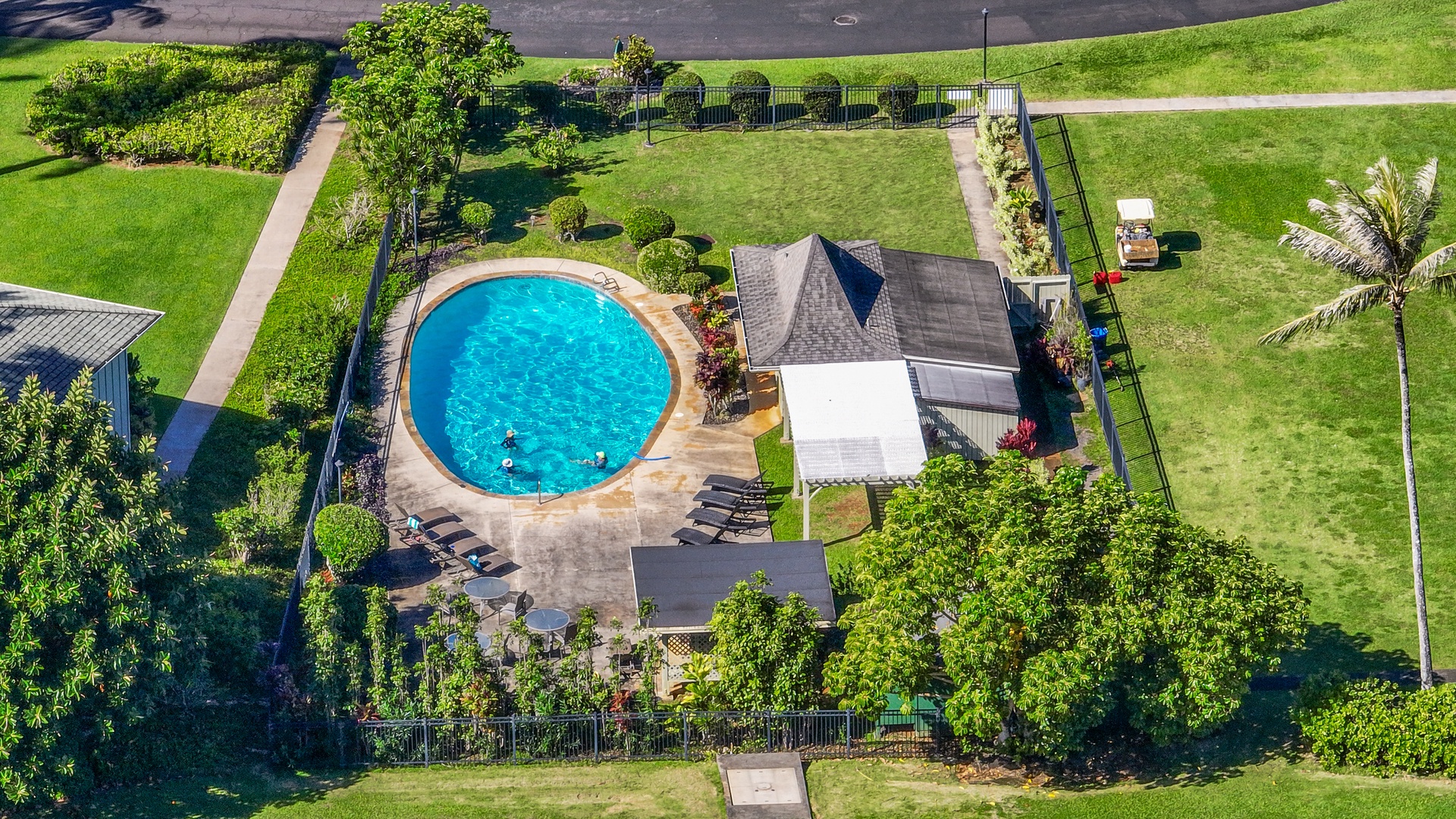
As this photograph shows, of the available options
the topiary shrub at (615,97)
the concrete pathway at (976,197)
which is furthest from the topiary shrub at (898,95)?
the topiary shrub at (615,97)

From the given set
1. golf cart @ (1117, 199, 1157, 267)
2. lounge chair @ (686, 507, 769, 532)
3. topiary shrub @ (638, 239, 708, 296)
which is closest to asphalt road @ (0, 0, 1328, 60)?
golf cart @ (1117, 199, 1157, 267)

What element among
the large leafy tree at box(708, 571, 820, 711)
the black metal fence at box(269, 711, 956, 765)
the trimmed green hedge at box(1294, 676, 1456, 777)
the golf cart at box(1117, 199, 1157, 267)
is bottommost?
the trimmed green hedge at box(1294, 676, 1456, 777)

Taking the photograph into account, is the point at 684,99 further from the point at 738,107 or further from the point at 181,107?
the point at 181,107

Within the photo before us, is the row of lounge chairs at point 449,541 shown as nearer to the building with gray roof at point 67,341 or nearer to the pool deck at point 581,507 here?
the pool deck at point 581,507

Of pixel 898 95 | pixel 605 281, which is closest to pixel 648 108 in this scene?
pixel 898 95

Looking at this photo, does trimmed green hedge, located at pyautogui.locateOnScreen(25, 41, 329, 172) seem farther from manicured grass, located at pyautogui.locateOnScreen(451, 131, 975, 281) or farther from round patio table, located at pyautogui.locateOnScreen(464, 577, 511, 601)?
round patio table, located at pyautogui.locateOnScreen(464, 577, 511, 601)

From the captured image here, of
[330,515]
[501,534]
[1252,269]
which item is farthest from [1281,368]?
[330,515]
